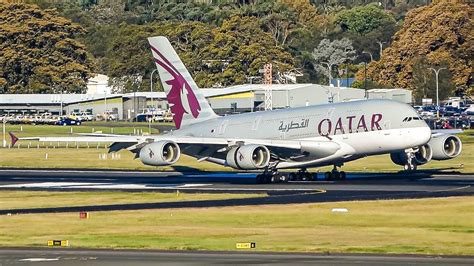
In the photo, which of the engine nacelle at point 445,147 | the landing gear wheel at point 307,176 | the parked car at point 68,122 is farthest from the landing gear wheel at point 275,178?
the parked car at point 68,122

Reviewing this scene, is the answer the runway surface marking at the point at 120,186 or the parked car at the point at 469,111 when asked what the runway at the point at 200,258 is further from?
the parked car at the point at 469,111

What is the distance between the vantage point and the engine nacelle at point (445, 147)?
217ft

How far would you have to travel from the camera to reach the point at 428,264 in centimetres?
3309

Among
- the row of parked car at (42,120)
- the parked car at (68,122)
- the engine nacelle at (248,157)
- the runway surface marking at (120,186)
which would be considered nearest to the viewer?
the runway surface marking at (120,186)

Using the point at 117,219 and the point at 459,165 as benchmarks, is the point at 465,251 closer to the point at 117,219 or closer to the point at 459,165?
the point at 117,219

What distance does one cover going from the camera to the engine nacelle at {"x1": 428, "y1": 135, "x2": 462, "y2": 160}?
6606 cm

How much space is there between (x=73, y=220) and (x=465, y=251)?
15.9m

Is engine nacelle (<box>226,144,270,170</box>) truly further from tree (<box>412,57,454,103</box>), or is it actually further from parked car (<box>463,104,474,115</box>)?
tree (<box>412,57,454,103</box>)

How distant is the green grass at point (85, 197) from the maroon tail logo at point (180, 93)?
1236cm

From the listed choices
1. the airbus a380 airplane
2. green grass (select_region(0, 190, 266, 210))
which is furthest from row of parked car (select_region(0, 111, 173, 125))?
green grass (select_region(0, 190, 266, 210))

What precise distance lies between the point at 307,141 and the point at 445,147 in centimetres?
740

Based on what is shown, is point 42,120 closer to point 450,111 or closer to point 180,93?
point 450,111

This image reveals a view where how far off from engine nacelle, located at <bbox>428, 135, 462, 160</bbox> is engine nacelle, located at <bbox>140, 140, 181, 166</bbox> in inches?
522

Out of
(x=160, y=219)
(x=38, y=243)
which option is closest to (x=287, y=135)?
(x=160, y=219)
